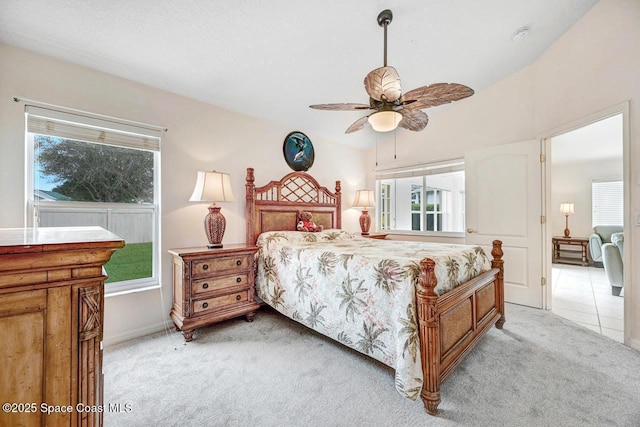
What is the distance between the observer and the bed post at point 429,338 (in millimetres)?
1551

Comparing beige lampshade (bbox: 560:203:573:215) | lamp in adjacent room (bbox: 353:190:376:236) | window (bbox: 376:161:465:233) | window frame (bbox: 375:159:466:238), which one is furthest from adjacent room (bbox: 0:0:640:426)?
beige lampshade (bbox: 560:203:573:215)

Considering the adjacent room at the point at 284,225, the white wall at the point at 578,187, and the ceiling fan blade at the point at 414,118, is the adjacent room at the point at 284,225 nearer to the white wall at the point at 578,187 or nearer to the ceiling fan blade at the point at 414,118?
the ceiling fan blade at the point at 414,118

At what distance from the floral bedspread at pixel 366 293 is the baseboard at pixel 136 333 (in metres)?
1.06

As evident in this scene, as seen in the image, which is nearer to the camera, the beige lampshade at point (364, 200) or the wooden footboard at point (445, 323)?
the wooden footboard at point (445, 323)

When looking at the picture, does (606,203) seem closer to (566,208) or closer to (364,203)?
(566,208)

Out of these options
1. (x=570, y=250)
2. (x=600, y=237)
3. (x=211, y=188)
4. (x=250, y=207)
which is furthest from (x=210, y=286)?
(x=570, y=250)

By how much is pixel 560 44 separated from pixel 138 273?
5.32 metres

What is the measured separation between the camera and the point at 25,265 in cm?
69

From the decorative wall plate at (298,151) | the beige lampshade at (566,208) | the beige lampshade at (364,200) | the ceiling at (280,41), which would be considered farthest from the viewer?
the beige lampshade at (566,208)

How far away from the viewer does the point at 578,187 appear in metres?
6.04

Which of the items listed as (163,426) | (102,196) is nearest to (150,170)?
(102,196)

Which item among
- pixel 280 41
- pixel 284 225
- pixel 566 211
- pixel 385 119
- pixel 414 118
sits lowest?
pixel 284 225

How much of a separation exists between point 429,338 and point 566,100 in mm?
3275

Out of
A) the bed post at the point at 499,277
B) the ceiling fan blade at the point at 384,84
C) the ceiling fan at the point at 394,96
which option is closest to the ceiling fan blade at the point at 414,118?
the ceiling fan at the point at 394,96
